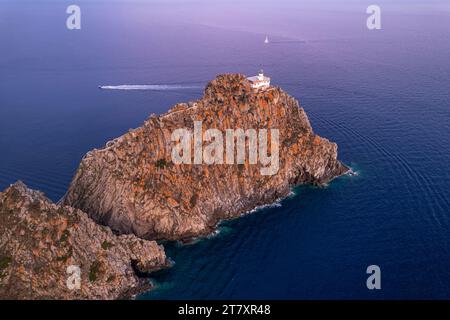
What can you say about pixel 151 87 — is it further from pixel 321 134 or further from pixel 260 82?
pixel 321 134

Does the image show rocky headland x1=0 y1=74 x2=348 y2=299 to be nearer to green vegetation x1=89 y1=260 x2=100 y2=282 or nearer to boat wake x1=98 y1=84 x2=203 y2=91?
green vegetation x1=89 y1=260 x2=100 y2=282

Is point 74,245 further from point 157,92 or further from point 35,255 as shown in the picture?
point 157,92

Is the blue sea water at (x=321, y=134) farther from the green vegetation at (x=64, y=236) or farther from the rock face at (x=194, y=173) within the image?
the green vegetation at (x=64, y=236)

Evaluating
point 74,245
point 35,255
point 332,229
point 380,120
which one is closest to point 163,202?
point 74,245

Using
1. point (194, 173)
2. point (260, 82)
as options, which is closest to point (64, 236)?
point (194, 173)

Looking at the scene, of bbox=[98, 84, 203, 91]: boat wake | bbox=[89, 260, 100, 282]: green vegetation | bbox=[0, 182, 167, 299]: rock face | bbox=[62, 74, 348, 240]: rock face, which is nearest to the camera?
bbox=[0, 182, 167, 299]: rock face

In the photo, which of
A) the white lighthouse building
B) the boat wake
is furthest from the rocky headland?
the boat wake
